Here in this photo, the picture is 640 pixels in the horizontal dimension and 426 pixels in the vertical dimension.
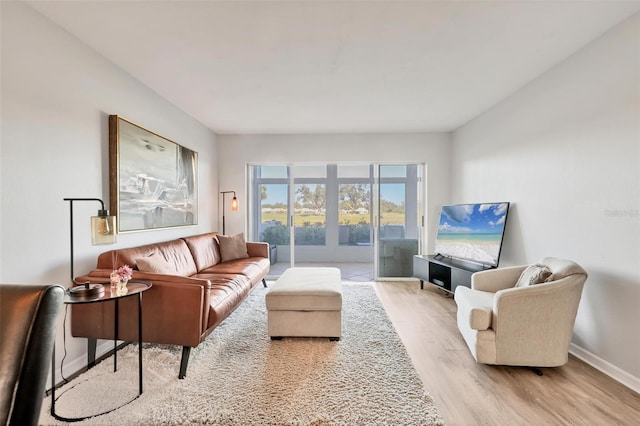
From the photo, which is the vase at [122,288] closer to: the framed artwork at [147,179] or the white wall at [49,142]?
the white wall at [49,142]

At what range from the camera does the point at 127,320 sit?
219 cm


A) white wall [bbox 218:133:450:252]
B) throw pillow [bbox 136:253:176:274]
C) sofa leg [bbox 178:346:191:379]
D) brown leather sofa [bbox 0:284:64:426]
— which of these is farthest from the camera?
white wall [bbox 218:133:450:252]

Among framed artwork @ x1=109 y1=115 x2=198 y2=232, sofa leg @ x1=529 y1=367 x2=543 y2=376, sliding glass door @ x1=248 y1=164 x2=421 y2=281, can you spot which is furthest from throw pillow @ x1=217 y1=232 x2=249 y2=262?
sofa leg @ x1=529 y1=367 x2=543 y2=376

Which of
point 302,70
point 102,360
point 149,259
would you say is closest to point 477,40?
point 302,70

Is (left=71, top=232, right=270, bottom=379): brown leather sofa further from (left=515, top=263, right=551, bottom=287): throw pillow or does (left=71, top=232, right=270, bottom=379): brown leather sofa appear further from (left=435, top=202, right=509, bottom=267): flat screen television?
(left=435, top=202, right=509, bottom=267): flat screen television

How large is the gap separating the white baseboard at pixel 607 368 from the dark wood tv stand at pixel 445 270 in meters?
1.06

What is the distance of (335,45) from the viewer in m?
2.31

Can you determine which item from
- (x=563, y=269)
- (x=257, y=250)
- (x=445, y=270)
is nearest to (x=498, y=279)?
(x=563, y=269)

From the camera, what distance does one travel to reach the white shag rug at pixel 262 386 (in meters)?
1.72

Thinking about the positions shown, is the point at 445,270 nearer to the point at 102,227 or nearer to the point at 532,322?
the point at 532,322

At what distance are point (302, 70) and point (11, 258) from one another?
8.60ft

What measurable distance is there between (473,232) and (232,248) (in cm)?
344

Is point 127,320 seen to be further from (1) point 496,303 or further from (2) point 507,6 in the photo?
(2) point 507,6

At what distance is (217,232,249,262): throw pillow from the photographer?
4164 mm
